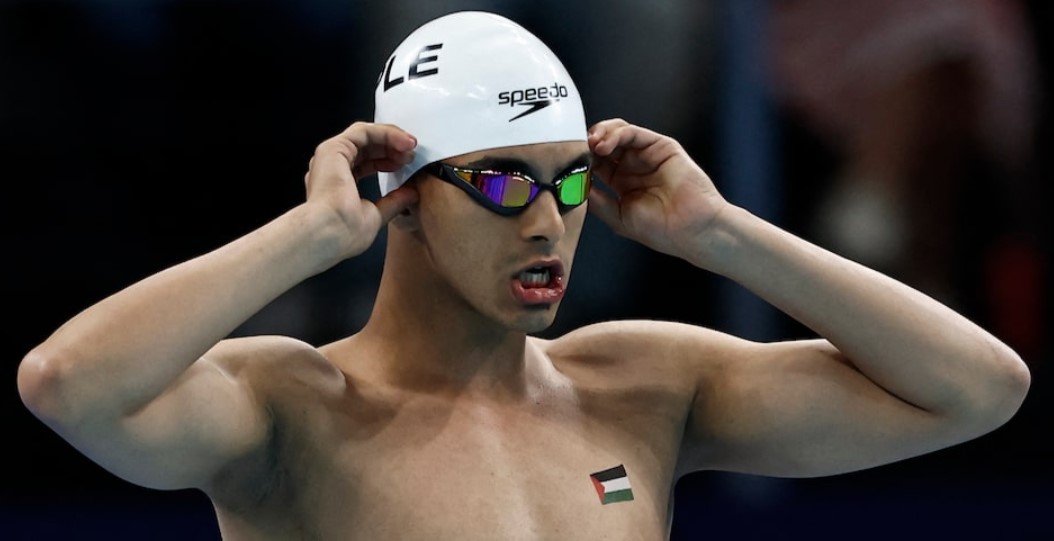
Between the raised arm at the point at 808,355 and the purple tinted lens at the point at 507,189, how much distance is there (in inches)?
10.7

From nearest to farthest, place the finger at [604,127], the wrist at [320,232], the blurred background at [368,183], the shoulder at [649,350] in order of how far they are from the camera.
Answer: the wrist at [320,232] < the finger at [604,127] < the shoulder at [649,350] < the blurred background at [368,183]

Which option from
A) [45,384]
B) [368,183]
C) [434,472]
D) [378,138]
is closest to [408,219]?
[378,138]

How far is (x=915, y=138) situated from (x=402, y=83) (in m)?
2.92

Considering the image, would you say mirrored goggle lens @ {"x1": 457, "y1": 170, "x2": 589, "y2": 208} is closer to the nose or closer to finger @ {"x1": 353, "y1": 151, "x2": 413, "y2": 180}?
the nose

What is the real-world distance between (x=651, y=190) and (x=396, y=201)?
57 centimetres

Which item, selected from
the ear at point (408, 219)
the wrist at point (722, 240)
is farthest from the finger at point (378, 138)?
the wrist at point (722, 240)

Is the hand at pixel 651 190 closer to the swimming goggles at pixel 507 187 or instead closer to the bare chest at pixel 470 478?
the swimming goggles at pixel 507 187

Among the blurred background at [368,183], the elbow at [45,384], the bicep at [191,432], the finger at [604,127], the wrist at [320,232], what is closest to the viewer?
the elbow at [45,384]

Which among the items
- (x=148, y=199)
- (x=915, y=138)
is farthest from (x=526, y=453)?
(x=915, y=138)

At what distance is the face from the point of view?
3.25 meters

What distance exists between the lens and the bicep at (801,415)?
3523 millimetres

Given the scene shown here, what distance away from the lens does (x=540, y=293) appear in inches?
128

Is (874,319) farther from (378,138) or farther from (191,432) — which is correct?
(191,432)

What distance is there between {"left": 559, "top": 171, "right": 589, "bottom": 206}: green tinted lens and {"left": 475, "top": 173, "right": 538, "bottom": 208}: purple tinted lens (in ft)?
0.20
